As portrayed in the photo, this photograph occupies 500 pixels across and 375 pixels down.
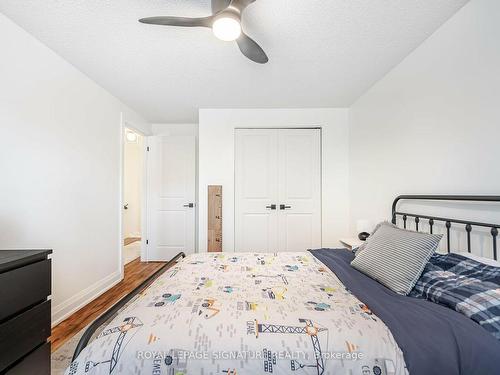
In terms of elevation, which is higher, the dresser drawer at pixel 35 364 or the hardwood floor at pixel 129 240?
the dresser drawer at pixel 35 364

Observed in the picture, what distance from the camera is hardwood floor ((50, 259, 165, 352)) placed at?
1926 millimetres

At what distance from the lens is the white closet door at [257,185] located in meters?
3.40

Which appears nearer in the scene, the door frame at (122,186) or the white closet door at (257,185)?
the door frame at (122,186)

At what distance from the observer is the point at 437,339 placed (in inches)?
33.4

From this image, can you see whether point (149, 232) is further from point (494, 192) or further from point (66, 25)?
point (494, 192)

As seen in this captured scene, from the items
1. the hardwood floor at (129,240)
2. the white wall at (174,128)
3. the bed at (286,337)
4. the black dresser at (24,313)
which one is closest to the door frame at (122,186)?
the white wall at (174,128)

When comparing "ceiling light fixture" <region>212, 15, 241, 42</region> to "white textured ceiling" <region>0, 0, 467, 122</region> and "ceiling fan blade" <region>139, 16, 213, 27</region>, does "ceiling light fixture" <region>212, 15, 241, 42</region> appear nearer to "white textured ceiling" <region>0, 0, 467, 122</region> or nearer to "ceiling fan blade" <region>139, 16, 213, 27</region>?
"ceiling fan blade" <region>139, 16, 213, 27</region>

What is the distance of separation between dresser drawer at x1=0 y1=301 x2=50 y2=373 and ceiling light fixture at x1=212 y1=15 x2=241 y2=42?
6.35ft

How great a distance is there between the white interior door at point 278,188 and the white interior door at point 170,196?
1.01 metres

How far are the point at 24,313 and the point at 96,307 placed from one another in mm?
1365

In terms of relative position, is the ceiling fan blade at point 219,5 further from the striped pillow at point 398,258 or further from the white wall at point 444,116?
the striped pillow at point 398,258

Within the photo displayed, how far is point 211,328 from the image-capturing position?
2.98 feet

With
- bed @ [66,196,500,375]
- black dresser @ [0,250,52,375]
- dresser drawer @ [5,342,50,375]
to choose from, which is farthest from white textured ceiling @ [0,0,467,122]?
dresser drawer @ [5,342,50,375]

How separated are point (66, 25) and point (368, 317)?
266 cm
